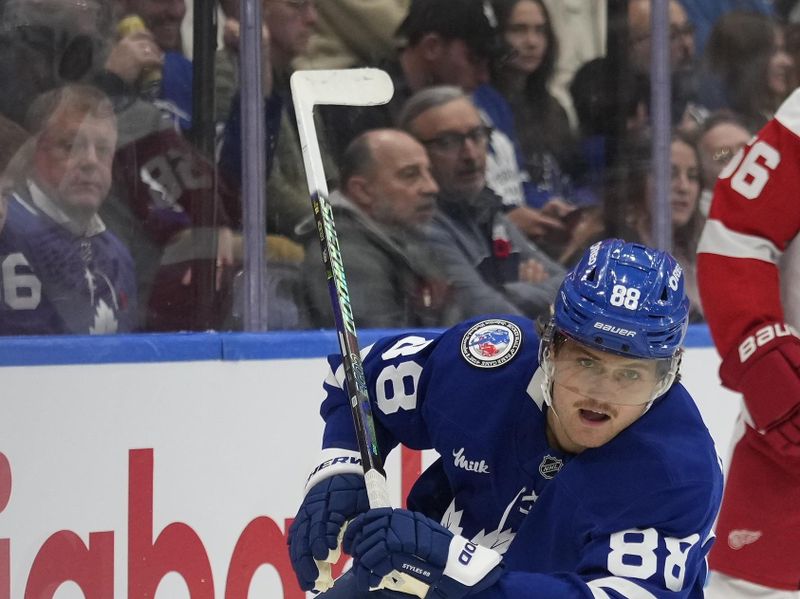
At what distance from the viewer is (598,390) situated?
1869 mm

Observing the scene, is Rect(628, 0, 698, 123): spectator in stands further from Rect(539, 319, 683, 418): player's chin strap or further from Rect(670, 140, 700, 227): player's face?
Rect(539, 319, 683, 418): player's chin strap

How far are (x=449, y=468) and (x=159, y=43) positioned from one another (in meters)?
1.30

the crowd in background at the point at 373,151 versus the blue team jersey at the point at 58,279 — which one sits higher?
the crowd in background at the point at 373,151

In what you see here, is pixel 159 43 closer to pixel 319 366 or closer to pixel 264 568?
pixel 319 366

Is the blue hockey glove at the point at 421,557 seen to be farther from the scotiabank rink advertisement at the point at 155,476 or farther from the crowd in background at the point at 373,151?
the crowd in background at the point at 373,151

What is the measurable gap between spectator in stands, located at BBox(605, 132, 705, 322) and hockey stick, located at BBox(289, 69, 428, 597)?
148 centimetres

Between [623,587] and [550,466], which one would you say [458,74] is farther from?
[623,587]

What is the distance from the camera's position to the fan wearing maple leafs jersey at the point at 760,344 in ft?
8.48

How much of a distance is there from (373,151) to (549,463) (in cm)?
142

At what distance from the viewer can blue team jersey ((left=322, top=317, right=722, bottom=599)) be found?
1825 millimetres

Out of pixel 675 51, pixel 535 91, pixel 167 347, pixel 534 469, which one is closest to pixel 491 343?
pixel 534 469

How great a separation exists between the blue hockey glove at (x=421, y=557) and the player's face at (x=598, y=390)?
0.75 feet

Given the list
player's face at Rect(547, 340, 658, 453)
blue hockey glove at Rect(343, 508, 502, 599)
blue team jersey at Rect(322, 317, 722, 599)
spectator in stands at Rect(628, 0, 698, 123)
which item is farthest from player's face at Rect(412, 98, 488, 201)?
blue hockey glove at Rect(343, 508, 502, 599)

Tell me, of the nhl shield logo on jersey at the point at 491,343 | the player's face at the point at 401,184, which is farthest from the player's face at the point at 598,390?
the player's face at the point at 401,184
